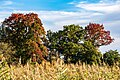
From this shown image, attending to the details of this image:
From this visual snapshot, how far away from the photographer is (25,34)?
64.3m

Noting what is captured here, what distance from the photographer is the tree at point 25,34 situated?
60156 mm

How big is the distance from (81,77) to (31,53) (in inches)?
1998

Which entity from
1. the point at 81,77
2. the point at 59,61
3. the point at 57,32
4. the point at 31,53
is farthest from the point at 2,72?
the point at 57,32

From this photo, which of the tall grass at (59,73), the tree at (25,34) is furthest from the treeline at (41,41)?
the tall grass at (59,73)

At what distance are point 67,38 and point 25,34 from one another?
10.5 metres

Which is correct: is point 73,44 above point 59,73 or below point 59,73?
below

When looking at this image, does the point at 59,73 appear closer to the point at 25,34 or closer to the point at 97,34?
the point at 25,34

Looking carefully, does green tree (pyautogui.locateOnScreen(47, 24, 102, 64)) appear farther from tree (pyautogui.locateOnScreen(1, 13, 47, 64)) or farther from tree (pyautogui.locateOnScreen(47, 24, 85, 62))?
tree (pyautogui.locateOnScreen(1, 13, 47, 64))

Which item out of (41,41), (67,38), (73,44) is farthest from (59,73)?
(67,38)

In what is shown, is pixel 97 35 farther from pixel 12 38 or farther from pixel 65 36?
pixel 12 38

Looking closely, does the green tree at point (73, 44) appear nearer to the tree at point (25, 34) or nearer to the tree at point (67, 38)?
the tree at point (67, 38)

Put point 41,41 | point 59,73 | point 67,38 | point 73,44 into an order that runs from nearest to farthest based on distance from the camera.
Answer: point 59,73 → point 41,41 → point 73,44 → point 67,38

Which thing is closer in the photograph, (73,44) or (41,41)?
(41,41)

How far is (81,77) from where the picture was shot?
9.73m
